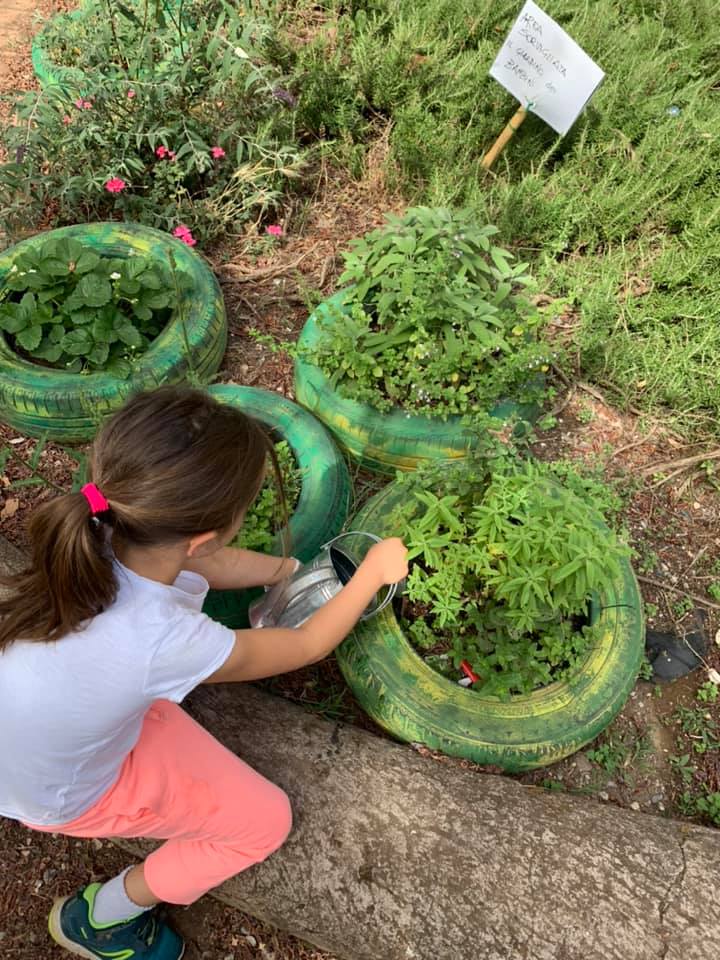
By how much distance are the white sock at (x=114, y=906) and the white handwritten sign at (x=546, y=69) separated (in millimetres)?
3258

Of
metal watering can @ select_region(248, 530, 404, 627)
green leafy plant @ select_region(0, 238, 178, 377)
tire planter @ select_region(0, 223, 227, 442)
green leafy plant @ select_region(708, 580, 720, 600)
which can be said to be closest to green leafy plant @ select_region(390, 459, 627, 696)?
metal watering can @ select_region(248, 530, 404, 627)

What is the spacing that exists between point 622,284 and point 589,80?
92cm

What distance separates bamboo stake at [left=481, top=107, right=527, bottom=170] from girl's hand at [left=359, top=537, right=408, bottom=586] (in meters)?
2.30

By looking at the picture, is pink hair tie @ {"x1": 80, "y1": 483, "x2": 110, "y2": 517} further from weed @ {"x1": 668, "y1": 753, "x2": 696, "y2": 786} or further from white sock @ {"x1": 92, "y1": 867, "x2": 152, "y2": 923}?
weed @ {"x1": 668, "y1": 753, "x2": 696, "y2": 786}

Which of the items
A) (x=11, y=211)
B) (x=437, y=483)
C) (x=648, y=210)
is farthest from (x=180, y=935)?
(x=648, y=210)

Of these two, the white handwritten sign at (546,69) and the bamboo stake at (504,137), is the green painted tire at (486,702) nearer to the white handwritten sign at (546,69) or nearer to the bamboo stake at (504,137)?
the white handwritten sign at (546,69)

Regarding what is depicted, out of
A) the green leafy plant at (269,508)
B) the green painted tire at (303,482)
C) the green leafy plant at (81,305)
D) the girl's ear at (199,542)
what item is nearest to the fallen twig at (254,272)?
the green leafy plant at (81,305)

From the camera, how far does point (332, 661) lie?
226 centimetres

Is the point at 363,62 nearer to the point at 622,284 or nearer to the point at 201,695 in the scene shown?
the point at 622,284

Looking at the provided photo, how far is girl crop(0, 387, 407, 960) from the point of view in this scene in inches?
51.9

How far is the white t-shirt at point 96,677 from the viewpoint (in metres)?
1.36

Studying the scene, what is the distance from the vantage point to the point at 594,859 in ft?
5.52

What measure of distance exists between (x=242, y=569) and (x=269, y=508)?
0.29 metres

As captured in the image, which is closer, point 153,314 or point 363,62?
→ point 153,314
